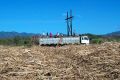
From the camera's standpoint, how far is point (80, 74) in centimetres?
702

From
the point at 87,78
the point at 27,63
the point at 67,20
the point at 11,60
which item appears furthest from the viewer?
the point at 67,20

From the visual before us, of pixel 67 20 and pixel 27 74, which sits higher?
pixel 67 20

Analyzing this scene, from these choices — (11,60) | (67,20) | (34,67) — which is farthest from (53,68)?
(67,20)

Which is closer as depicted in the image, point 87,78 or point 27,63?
point 87,78

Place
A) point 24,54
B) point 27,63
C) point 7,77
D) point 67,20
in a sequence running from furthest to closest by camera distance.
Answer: point 67,20 < point 24,54 < point 27,63 < point 7,77

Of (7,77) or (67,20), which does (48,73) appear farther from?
(67,20)

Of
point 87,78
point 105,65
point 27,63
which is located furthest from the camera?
point 27,63

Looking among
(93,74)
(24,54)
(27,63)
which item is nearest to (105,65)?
(93,74)

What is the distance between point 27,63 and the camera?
8.67 m

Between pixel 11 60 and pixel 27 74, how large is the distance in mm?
2214

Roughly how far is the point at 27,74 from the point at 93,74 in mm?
1374

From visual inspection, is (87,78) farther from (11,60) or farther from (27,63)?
(11,60)

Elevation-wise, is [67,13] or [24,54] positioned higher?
[67,13]

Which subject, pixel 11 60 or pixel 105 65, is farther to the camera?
pixel 11 60
